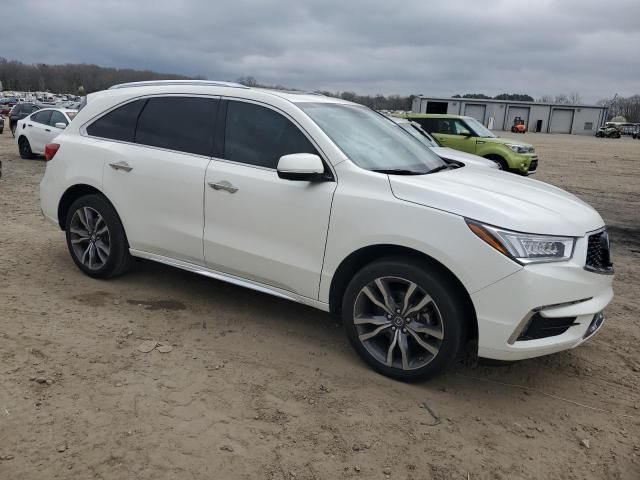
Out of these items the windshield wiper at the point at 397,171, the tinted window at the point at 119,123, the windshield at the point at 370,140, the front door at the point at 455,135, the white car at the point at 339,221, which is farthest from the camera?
the front door at the point at 455,135

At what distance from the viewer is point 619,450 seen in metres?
2.97

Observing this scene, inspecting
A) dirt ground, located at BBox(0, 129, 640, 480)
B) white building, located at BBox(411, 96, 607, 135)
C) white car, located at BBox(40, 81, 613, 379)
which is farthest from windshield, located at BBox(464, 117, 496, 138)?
white building, located at BBox(411, 96, 607, 135)

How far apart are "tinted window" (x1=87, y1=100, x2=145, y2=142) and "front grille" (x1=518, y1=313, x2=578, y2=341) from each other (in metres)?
3.56

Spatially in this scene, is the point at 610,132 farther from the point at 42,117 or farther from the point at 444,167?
the point at 444,167

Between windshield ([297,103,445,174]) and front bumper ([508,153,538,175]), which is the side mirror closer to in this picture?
windshield ([297,103,445,174])

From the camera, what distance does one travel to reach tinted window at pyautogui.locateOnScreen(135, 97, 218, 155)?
4305 millimetres

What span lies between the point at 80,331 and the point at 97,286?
0.99 m

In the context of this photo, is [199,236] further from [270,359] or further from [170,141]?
[270,359]

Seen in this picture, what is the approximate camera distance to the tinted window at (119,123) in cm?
474

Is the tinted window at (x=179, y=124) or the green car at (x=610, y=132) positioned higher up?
the green car at (x=610, y=132)

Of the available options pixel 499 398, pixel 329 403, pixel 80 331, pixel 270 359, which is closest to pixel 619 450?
pixel 499 398

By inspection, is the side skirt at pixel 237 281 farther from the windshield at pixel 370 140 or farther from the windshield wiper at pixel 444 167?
the windshield wiper at pixel 444 167

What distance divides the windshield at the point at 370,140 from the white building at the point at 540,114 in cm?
7612

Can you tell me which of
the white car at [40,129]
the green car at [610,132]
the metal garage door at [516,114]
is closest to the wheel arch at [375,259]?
the white car at [40,129]
